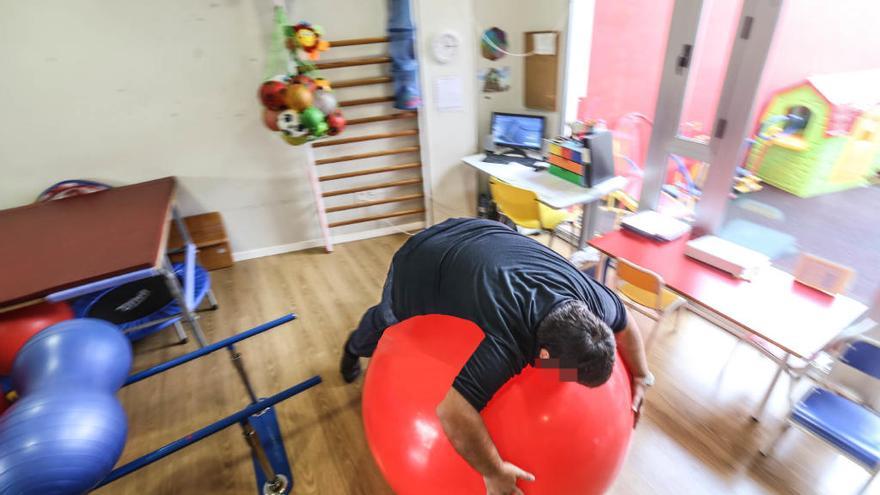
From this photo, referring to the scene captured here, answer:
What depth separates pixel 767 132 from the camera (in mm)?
2119

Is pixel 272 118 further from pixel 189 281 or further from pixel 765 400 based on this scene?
pixel 765 400

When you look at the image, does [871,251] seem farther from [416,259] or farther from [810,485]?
[416,259]

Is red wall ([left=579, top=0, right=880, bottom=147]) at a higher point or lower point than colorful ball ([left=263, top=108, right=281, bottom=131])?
higher

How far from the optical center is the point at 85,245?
219 cm

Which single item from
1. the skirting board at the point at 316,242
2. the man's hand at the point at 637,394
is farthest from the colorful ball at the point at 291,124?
the man's hand at the point at 637,394

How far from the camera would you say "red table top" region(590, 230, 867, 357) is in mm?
1651

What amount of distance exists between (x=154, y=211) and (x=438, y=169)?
6.52 feet

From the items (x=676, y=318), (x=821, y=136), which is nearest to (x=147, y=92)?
(x=676, y=318)

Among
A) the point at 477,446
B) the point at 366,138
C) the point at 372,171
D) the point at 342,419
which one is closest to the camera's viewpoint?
the point at 477,446

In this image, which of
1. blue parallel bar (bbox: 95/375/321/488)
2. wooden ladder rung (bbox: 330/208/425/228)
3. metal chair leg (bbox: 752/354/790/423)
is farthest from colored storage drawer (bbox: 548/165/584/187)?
blue parallel bar (bbox: 95/375/321/488)

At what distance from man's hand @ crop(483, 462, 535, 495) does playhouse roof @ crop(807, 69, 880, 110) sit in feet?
6.84

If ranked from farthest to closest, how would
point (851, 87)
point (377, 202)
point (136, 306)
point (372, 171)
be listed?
point (377, 202)
point (372, 171)
point (136, 306)
point (851, 87)

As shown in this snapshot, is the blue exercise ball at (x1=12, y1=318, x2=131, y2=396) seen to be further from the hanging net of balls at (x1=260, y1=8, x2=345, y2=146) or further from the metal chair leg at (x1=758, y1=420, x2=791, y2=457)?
the metal chair leg at (x1=758, y1=420, x2=791, y2=457)

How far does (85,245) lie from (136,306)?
43cm
